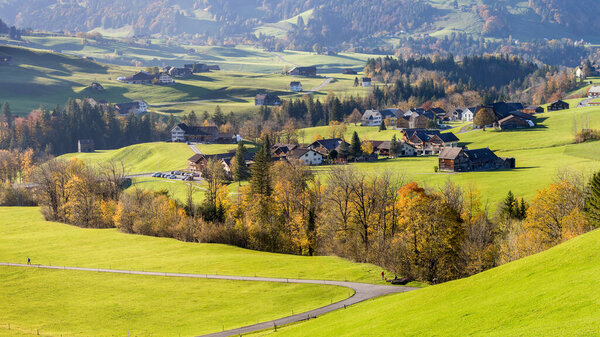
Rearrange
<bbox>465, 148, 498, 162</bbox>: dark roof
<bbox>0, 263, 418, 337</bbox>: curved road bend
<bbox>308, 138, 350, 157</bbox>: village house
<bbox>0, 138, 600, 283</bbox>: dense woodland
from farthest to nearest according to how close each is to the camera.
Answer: <bbox>308, 138, 350, 157</bbox>: village house, <bbox>465, 148, 498, 162</bbox>: dark roof, <bbox>0, 138, 600, 283</bbox>: dense woodland, <bbox>0, 263, 418, 337</bbox>: curved road bend

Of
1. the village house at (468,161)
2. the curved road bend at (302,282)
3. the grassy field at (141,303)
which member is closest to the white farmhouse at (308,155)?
the village house at (468,161)

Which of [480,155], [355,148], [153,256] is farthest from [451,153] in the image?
[153,256]

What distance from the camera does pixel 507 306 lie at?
105 ft

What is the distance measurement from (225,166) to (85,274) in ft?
217

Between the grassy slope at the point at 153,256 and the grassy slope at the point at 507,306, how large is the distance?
22.0 m

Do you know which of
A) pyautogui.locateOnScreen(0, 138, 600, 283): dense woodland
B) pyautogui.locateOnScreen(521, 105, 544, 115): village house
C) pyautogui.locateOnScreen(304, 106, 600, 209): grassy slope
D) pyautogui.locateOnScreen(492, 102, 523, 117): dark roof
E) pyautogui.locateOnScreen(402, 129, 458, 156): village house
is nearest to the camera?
pyautogui.locateOnScreen(0, 138, 600, 283): dense woodland

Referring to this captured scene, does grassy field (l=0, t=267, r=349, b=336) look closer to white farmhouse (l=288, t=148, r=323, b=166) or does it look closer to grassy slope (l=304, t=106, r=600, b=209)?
grassy slope (l=304, t=106, r=600, b=209)

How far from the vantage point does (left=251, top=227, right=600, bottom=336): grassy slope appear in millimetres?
27750

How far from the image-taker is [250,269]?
7019cm

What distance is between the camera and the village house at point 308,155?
140375 mm

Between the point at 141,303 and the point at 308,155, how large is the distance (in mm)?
86305

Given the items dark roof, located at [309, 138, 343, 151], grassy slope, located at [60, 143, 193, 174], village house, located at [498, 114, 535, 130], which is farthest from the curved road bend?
village house, located at [498, 114, 535, 130]

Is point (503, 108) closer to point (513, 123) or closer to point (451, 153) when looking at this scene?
point (513, 123)

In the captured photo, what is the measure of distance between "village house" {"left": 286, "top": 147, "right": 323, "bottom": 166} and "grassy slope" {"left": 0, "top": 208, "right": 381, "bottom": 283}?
53664 millimetres
